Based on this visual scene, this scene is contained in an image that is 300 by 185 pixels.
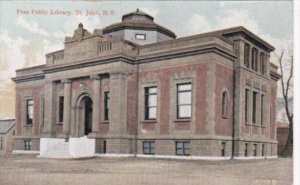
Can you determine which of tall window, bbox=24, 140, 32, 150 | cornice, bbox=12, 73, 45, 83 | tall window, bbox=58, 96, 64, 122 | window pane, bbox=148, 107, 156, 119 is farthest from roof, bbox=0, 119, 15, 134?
window pane, bbox=148, 107, 156, 119

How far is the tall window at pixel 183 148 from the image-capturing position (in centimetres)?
689

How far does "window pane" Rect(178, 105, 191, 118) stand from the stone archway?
139 cm

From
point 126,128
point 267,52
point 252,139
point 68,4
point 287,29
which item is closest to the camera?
point 68,4

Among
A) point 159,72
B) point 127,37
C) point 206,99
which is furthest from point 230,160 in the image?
point 127,37

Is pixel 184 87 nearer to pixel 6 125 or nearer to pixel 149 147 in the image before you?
pixel 149 147

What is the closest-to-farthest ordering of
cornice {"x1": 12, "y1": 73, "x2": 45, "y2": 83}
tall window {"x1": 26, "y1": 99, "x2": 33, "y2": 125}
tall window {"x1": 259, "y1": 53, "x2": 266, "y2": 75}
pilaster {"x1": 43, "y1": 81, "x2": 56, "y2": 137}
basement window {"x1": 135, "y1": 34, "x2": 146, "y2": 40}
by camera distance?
cornice {"x1": 12, "y1": 73, "x2": 45, "y2": 83} < tall window {"x1": 26, "y1": 99, "x2": 33, "y2": 125} < pilaster {"x1": 43, "y1": 81, "x2": 56, "y2": 137} < tall window {"x1": 259, "y1": 53, "x2": 266, "y2": 75} < basement window {"x1": 135, "y1": 34, "x2": 146, "y2": 40}

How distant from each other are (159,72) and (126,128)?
1.01 m

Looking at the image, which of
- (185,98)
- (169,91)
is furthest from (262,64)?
(169,91)

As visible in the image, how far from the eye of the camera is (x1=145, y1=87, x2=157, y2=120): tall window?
7176mm

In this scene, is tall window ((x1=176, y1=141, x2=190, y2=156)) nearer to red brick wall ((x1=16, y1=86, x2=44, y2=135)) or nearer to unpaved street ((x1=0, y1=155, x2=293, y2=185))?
unpaved street ((x1=0, y1=155, x2=293, y2=185))

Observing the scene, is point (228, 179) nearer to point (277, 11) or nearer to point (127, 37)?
point (277, 11)

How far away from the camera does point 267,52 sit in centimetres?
571

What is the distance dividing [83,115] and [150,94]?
1083 mm

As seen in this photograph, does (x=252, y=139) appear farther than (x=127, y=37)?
No
